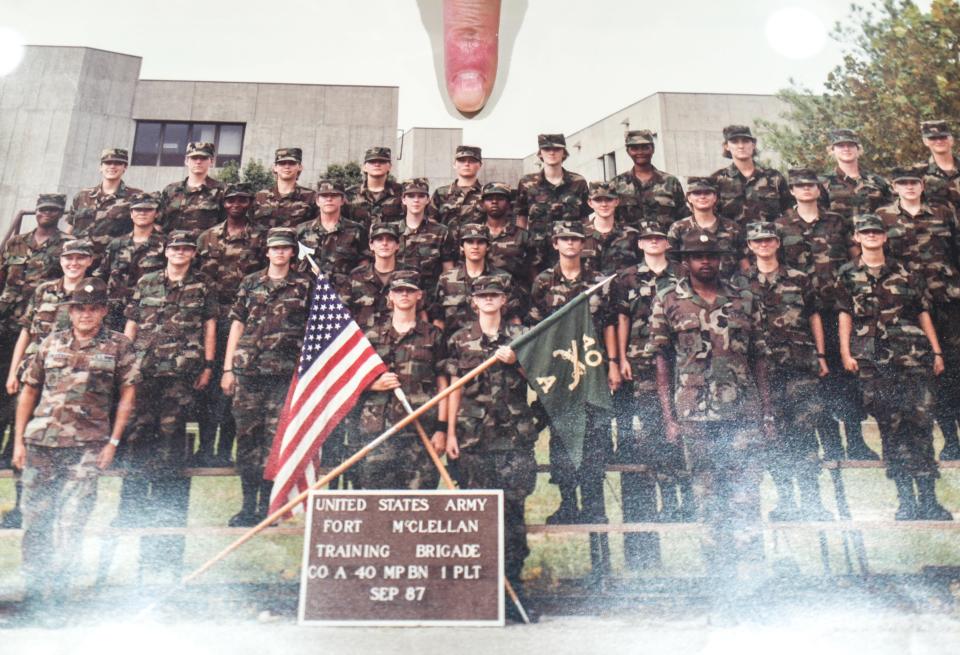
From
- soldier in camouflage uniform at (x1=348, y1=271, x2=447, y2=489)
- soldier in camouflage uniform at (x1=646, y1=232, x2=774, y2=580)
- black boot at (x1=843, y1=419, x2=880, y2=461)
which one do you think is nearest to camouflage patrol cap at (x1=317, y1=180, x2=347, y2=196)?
soldier in camouflage uniform at (x1=348, y1=271, x2=447, y2=489)

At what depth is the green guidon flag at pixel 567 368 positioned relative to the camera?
4.10m

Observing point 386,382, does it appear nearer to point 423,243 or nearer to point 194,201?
point 423,243

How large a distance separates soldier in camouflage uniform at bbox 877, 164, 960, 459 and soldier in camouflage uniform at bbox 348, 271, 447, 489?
3756 millimetres

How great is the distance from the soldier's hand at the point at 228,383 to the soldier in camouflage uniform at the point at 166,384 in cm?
20

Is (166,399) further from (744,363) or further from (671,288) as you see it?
(744,363)

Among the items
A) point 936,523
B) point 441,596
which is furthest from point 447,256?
point 936,523

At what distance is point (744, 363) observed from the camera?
436cm

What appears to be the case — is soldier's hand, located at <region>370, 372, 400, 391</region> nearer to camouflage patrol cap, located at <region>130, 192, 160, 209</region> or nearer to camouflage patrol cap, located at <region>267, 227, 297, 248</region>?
camouflage patrol cap, located at <region>267, 227, 297, 248</region>

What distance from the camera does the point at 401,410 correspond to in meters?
4.46

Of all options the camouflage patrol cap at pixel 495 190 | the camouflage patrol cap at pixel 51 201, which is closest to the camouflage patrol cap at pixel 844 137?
the camouflage patrol cap at pixel 495 190

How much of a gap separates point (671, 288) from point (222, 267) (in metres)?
3.75

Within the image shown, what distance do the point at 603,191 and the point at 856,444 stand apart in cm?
276

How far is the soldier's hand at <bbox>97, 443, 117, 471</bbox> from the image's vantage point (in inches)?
171

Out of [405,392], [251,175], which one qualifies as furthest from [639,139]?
[251,175]
